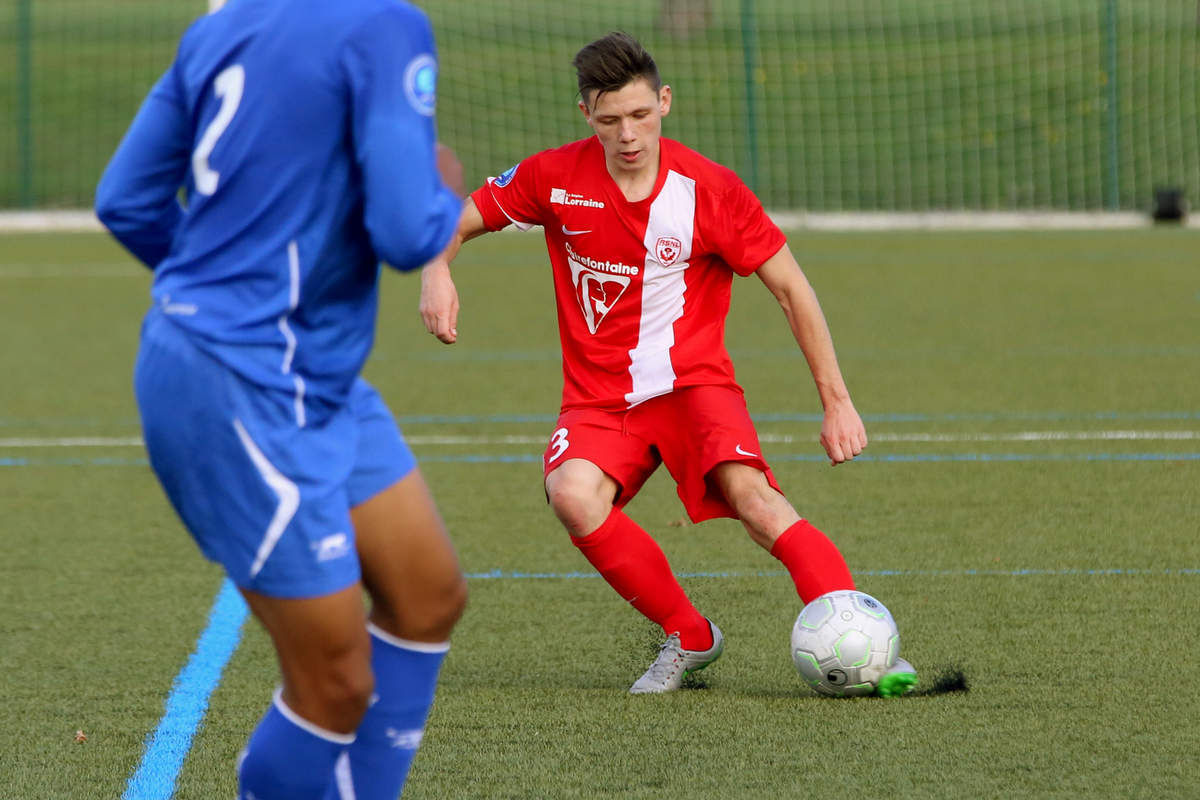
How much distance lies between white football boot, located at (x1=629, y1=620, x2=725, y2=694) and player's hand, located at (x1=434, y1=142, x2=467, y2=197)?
5.99 feet

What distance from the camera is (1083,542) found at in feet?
17.8

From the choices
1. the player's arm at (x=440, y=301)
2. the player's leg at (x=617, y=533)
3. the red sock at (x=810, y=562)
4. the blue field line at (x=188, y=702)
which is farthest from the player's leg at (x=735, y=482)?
the blue field line at (x=188, y=702)

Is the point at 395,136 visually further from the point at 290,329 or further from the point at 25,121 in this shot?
the point at 25,121

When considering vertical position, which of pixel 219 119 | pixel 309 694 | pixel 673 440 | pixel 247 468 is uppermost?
pixel 219 119

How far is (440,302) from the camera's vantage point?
381cm

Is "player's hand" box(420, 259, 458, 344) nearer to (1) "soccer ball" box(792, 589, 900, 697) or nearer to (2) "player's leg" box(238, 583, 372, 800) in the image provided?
(1) "soccer ball" box(792, 589, 900, 697)

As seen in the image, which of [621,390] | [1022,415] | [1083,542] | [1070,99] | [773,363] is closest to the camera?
[621,390]

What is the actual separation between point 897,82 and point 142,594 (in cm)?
1722

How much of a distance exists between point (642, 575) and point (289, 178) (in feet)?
6.56

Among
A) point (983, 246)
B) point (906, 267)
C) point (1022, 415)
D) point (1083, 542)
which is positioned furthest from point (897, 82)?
point (1083, 542)

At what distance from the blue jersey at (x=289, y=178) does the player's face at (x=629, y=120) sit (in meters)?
1.60

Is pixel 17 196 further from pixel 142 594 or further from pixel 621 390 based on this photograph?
pixel 621 390

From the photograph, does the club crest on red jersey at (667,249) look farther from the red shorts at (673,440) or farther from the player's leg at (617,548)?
the player's leg at (617,548)

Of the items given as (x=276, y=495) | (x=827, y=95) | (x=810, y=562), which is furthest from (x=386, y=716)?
(x=827, y=95)
